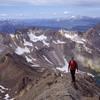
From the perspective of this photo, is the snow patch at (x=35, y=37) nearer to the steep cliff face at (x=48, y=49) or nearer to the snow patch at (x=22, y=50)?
the steep cliff face at (x=48, y=49)

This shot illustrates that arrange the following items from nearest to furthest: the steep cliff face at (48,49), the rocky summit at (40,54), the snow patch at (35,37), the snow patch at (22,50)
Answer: the rocky summit at (40,54) → the steep cliff face at (48,49) → the snow patch at (22,50) → the snow patch at (35,37)

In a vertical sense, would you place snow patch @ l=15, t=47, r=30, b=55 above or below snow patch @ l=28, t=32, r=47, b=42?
below

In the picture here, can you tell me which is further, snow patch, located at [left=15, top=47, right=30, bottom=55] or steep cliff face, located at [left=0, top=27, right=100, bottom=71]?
snow patch, located at [left=15, top=47, right=30, bottom=55]

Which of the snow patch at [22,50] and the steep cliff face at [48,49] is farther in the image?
the snow patch at [22,50]

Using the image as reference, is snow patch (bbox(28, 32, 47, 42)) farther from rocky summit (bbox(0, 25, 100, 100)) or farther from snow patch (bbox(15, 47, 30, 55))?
snow patch (bbox(15, 47, 30, 55))

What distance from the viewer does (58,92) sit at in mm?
27375

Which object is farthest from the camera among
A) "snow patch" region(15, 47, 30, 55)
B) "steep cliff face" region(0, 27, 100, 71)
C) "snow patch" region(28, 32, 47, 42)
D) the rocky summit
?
"snow patch" region(28, 32, 47, 42)

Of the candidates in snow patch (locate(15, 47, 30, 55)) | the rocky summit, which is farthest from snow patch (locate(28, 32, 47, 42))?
snow patch (locate(15, 47, 30, 55))

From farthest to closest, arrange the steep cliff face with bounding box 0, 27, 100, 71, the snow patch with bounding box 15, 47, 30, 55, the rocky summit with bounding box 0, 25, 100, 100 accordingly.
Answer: the snow patch with bounding box 15, 47, 30, 55 → the steep cliff face with bounding box 0, 27, 100, 71 → the rocky summit with bounding box 0, 25, 100, 100

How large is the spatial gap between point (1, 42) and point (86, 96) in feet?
407

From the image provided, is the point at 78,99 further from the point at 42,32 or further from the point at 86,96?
the point at 42,32

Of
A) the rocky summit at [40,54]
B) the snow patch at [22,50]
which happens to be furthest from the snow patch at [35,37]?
the snow patch at [22,50]

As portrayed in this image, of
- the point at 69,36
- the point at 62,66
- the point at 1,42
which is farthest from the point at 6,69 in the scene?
the point at 69,36

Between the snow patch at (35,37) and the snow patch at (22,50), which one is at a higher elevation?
the snow patch at (35,37)
